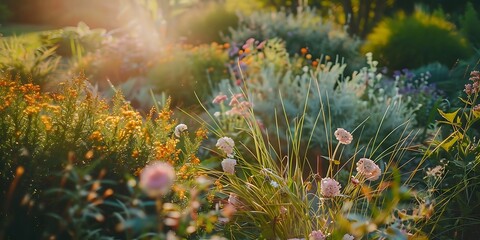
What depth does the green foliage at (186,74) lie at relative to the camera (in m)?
6.36

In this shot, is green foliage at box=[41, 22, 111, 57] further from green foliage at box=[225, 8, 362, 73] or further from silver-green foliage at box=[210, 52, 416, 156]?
silver-green foliage at box=[210, 52, 416, 156]

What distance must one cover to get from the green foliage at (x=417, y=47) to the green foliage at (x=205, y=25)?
2765 millimetres

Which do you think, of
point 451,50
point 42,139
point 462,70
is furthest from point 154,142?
point 451,50

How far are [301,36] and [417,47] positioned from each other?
5.60 ft

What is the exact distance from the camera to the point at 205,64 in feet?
23.2

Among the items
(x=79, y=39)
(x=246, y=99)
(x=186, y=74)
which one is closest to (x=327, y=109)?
(x=246, y=99)

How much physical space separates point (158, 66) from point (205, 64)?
0.61 meters

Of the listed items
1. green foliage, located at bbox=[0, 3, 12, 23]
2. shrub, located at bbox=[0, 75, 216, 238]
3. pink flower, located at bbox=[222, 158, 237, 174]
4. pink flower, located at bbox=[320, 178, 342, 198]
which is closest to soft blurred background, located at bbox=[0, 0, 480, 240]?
shrub, located at bbox=[0, 75, 216, 238]

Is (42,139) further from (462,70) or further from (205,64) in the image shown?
(462,70)

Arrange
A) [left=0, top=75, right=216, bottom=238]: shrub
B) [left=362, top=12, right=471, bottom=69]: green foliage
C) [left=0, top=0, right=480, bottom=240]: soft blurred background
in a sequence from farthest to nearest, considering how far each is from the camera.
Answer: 1. [left=362, top=12, right=471, bottom=69]: green foliage
2. [left=0, top=0, right=480, bottom=240]: soft blurred background
3. [left=0, top=75, right=216, bottom=238]: shrub

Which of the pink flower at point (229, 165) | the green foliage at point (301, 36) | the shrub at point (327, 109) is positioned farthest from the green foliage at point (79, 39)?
the pink flower at point (229, 165)

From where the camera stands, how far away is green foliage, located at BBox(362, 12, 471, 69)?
8.36m

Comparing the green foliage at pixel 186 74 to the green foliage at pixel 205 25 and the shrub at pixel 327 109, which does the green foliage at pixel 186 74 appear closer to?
the shrub at pixel 327 109

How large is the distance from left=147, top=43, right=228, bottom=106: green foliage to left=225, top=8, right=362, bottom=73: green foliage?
116 centimetres
